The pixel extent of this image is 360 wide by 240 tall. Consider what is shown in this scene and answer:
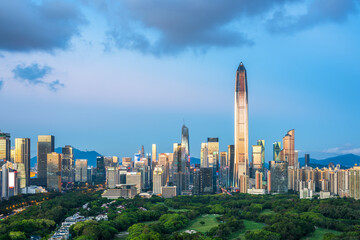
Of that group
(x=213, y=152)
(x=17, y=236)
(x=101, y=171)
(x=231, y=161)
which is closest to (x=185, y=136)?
(x=213, y=152)

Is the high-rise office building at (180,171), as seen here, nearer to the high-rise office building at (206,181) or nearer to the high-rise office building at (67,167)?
the high-rise office building at (206,181)

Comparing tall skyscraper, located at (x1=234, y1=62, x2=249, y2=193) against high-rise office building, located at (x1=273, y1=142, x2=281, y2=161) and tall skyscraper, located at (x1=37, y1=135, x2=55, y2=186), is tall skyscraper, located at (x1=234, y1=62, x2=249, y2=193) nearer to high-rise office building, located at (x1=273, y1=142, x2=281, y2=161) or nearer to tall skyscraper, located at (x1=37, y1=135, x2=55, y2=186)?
high-rise office building, located at (x1=273, y1=142, x2=281, y2=161)

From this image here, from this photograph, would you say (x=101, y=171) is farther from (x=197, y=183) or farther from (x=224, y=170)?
(x=197, y=183)

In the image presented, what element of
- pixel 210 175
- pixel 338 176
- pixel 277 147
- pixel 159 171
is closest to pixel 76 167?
pixel 159 171

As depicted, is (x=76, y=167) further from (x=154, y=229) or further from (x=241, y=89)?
(x=154, y=229)

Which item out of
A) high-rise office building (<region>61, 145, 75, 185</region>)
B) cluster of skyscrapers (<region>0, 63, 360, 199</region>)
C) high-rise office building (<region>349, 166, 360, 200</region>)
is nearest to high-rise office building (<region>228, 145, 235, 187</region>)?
cluster of skyscrapers (<region>0, 63, 360, 199</region>)

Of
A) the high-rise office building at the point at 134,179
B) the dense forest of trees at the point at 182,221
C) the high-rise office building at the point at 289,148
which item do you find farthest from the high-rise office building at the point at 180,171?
the high-rise office building at the point at 289,148

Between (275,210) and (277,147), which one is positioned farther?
(277,147)
